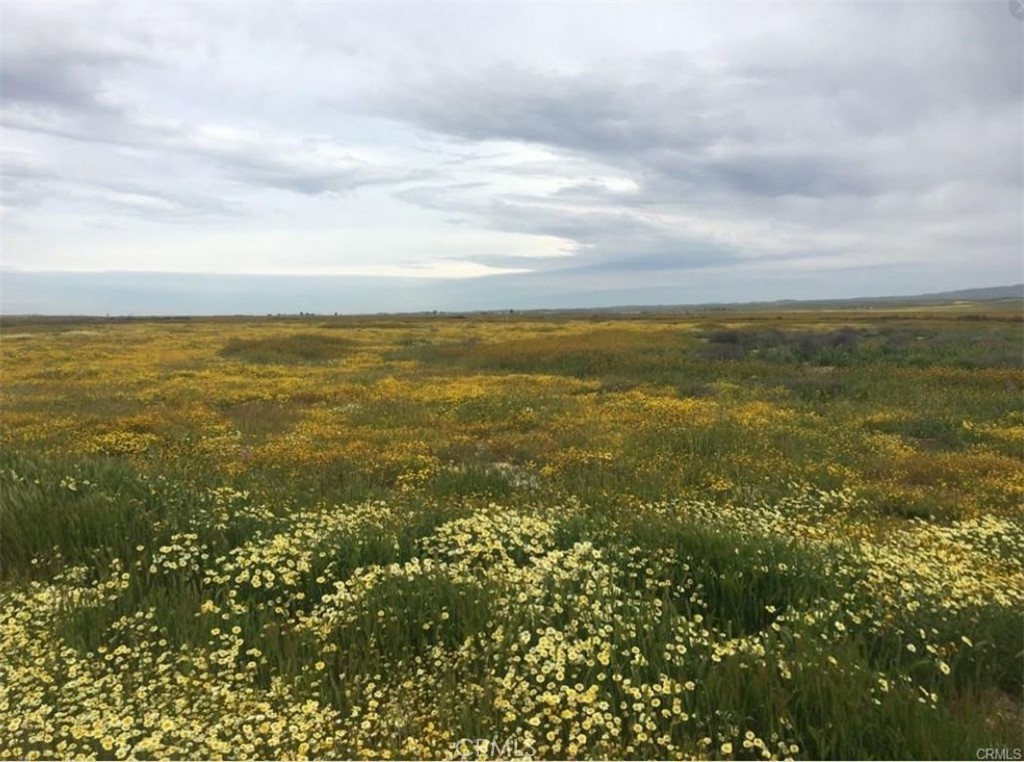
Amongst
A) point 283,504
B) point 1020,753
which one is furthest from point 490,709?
point 283,504

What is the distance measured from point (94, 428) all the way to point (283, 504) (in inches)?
442

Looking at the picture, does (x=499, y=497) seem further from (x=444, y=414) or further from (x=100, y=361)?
(x=100, y=361)

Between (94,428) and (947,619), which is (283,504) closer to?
(947,619)

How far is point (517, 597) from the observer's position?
6270 millimetres

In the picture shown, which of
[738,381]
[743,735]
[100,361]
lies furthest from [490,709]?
[100,361]

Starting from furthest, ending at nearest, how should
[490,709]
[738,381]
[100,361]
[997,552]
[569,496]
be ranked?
[100,361]
[738,381]
[569,496]
[997,552]
[490,709]

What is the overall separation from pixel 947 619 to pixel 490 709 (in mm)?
4474

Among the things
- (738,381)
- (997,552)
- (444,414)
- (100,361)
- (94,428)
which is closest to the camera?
(997,552)

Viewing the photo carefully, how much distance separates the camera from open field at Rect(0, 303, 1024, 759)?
472 cm

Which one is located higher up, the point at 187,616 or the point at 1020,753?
the point at 187,616

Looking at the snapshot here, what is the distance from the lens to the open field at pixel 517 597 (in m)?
4.72

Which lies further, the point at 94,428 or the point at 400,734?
the point at 94,428

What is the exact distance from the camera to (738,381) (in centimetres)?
2798

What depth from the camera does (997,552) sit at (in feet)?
27.4
